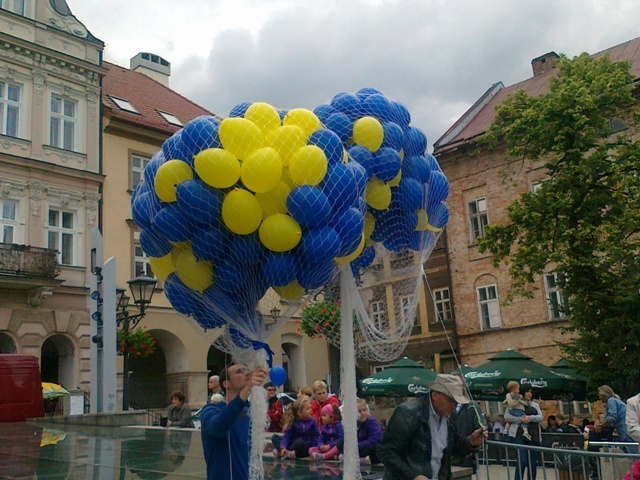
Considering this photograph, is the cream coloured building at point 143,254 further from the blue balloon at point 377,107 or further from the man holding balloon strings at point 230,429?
the man holding balloon strings at point 230,429

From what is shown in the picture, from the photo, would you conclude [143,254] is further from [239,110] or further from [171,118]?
[239,110]

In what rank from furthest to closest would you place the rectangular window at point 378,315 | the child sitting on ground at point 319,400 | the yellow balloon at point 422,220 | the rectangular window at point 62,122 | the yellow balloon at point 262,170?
1. the rectangular window at point 62,122
2. the child sitting on ground at point 319,400
3. the rectangular window at point 378,315
4. the yellow balloon at point 422,220
5. the yellow balloon at point 262,170

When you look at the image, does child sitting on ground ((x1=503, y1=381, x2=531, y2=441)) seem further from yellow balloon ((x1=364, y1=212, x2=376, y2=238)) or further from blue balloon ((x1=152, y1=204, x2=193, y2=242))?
blue balloon ((x1=152, y1=204, x2=193, y2=242))

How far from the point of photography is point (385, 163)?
627 centimetres

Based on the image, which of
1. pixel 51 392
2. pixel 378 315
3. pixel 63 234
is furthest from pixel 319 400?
pixel 63 234

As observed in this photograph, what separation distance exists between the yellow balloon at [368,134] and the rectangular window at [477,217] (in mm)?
25698

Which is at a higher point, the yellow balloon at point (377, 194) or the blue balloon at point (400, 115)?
the blue balloon at point (400, 115)

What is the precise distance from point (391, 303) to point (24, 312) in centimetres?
1932

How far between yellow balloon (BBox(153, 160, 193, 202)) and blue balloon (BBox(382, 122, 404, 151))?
1.89 metres

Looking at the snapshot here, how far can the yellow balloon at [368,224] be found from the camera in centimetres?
650

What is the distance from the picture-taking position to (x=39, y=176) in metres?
24.8

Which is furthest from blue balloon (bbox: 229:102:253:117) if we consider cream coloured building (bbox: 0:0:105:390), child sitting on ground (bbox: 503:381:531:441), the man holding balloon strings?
cream coloured building (bbox: 0:0:105:390)

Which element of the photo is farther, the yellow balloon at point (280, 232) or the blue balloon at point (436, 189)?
the blue balloon at point (436, 189)

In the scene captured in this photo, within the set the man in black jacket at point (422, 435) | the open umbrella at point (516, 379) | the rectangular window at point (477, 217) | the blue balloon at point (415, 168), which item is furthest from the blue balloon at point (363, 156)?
the rectangular window at point (477, 217)
